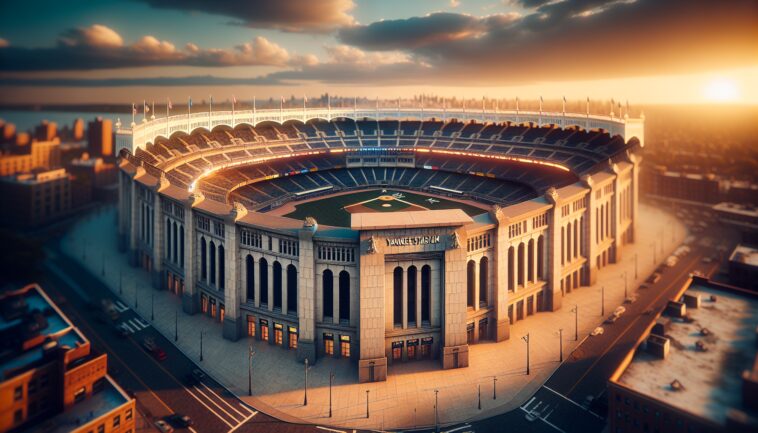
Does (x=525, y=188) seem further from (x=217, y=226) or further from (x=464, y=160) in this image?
(x=217, y=226)

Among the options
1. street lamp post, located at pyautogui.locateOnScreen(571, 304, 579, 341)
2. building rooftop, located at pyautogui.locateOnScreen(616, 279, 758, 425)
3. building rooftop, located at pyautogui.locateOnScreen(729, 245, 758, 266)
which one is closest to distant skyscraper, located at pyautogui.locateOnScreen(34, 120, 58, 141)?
building rooftop, located at pyautogui.locateOnScreen(616, 279, 758, 425)

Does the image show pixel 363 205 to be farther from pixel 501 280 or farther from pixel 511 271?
pixel 501 280

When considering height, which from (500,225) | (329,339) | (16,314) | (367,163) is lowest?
(329,339)

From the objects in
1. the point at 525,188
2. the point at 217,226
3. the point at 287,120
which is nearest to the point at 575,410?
the point at 217,226

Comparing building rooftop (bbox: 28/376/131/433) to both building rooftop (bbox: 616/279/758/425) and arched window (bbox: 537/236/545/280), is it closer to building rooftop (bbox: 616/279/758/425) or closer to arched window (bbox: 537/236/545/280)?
building rooftop (bbox: 616/279/758/425)

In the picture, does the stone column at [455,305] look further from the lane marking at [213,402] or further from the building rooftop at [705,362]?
the lane marking at [213,402]

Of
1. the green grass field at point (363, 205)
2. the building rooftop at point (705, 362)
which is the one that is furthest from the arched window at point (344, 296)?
the green grass field at point (363, 205)
